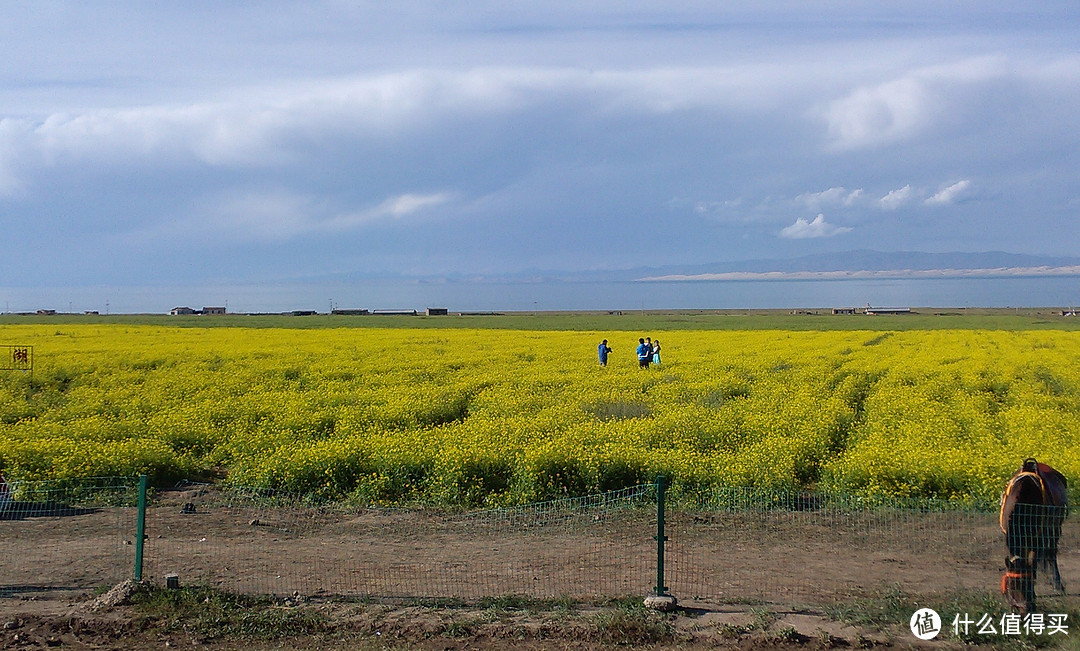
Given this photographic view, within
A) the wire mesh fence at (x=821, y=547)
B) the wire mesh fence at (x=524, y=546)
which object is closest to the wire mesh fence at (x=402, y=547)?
the wire mesh fence at (x=524, y=546)

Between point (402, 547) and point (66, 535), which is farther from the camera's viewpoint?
point (66, 535)

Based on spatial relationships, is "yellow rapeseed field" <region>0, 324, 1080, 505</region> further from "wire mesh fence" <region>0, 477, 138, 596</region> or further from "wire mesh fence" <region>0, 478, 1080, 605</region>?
"wire mesh fence" <region>0, 478, 1080, 605</region>

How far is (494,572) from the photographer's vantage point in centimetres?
905

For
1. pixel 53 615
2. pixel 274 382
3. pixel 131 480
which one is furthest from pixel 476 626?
pixel 274 382

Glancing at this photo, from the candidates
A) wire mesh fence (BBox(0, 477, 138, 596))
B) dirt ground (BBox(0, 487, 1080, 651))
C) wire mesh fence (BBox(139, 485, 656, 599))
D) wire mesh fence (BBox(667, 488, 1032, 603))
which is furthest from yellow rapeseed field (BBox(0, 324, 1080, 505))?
dirt ground (BBox(0, 487, 1080, 651))

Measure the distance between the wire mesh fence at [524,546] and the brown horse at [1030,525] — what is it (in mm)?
832

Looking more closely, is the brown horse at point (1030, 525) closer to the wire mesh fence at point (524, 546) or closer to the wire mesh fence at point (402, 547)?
the wire mesh fence at point (524, 546)

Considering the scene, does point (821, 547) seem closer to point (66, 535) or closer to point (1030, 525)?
point (1030, 525)

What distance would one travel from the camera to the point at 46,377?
2730 cm

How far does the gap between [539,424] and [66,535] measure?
839cm

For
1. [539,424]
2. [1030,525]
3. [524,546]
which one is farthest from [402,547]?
[539,424]

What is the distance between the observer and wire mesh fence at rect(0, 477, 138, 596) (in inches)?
346

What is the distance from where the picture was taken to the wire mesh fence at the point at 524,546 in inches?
340

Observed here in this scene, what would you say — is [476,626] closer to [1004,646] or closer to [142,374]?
[1004,646]
